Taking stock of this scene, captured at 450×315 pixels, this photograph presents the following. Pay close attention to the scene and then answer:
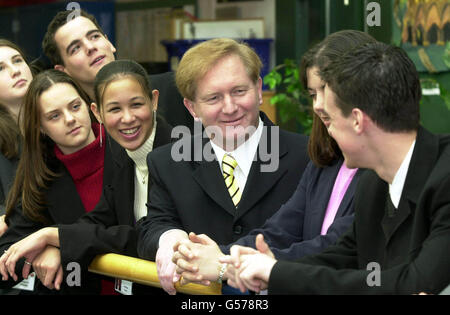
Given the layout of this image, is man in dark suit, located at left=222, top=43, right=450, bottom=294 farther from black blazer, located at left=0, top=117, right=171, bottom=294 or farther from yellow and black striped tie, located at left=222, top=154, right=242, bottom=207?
black blazer, located at left=0, top=117, right=171, bottom=294

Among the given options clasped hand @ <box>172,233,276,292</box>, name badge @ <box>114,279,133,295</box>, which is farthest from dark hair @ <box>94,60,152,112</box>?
clasped hand @ <box>172,233,276,292</box>

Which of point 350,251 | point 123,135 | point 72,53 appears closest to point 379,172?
point 350,251

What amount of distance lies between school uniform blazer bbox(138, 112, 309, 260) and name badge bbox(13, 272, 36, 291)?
56cm

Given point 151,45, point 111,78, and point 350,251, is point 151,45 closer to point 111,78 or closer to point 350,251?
point 111,78

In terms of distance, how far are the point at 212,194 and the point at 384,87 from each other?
1.02 metres

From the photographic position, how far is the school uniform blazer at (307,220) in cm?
246

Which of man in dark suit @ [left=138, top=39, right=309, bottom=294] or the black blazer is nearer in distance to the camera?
man in dark suit @ [left=138, top=39, right=309, bottom=294]

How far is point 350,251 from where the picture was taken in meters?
2.29

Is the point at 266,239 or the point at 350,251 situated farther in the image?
the point at 266,239

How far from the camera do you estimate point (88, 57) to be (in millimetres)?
4059

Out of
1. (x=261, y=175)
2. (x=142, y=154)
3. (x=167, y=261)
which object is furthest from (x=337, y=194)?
(x=142, y=154)

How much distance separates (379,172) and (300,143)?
0.88 m

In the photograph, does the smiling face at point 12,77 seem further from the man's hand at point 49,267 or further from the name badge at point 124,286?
the name badge at point 124,286

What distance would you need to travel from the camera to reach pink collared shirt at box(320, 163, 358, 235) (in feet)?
8.27
